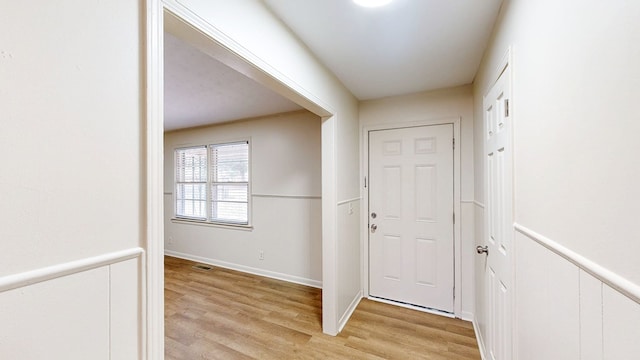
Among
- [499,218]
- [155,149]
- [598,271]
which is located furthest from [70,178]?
[499,218]

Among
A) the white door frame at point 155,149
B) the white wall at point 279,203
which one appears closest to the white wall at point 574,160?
the white door frame at point 155,149

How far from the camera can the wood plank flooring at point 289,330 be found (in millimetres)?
1991

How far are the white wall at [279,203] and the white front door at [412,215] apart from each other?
81cm

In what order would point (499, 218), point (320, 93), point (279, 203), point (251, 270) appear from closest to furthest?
1. point (499, 218)
2. point (320, 93)
3. point (279, 203)
4. point (251, 270)

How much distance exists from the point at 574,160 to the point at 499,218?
2.96 feet

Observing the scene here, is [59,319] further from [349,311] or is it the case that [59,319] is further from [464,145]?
[464,145]

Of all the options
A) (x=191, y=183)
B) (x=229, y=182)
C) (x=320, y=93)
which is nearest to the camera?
(x=320, y=93)

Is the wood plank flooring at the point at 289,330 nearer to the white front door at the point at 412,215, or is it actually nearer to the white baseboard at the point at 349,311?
the white baseboard at the point at 349,311

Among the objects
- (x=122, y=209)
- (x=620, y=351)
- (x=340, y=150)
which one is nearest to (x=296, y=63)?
(x=340, y=150)

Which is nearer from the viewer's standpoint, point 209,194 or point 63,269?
point 63,269

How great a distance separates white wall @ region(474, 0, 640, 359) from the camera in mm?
497

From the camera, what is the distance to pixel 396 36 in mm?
1617

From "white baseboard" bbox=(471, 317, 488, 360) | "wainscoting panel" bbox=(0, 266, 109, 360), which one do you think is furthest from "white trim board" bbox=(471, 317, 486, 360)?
"wainscoting panel" bbox=(0, 266, 109, 360)

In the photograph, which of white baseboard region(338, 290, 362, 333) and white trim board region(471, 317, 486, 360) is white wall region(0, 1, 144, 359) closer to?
white baseboard region(338, 290, 362, 333)
